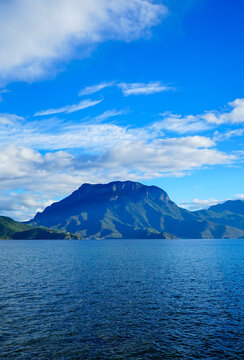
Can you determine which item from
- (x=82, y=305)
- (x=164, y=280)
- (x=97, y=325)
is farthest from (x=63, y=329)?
(x=164, y=280)

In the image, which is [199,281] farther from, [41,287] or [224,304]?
[41,287]

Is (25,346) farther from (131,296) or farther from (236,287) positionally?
(236,287)

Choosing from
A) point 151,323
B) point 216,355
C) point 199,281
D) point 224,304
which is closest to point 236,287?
point 199,281

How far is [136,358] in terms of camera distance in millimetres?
40469

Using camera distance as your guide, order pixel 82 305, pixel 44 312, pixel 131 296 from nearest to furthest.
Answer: pixel 44 312, pixel 82 305, pixel 131 296

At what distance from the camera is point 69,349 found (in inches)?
1698

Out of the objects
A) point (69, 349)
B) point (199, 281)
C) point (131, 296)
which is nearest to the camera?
point (69, 349)

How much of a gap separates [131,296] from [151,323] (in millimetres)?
21975

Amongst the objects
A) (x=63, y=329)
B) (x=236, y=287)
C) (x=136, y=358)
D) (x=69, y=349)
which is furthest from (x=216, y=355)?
(x=236, y=287)

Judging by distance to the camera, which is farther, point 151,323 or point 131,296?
point 131,296

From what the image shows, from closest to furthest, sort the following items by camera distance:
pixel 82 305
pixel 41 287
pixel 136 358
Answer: pixel 136 358 → pixel 82 305 → pixel 41 287

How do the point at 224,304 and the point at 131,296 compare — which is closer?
the point at 224,304

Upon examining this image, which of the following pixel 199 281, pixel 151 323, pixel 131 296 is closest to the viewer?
Result: pixel 151 323

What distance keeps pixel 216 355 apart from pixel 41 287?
60.5m
